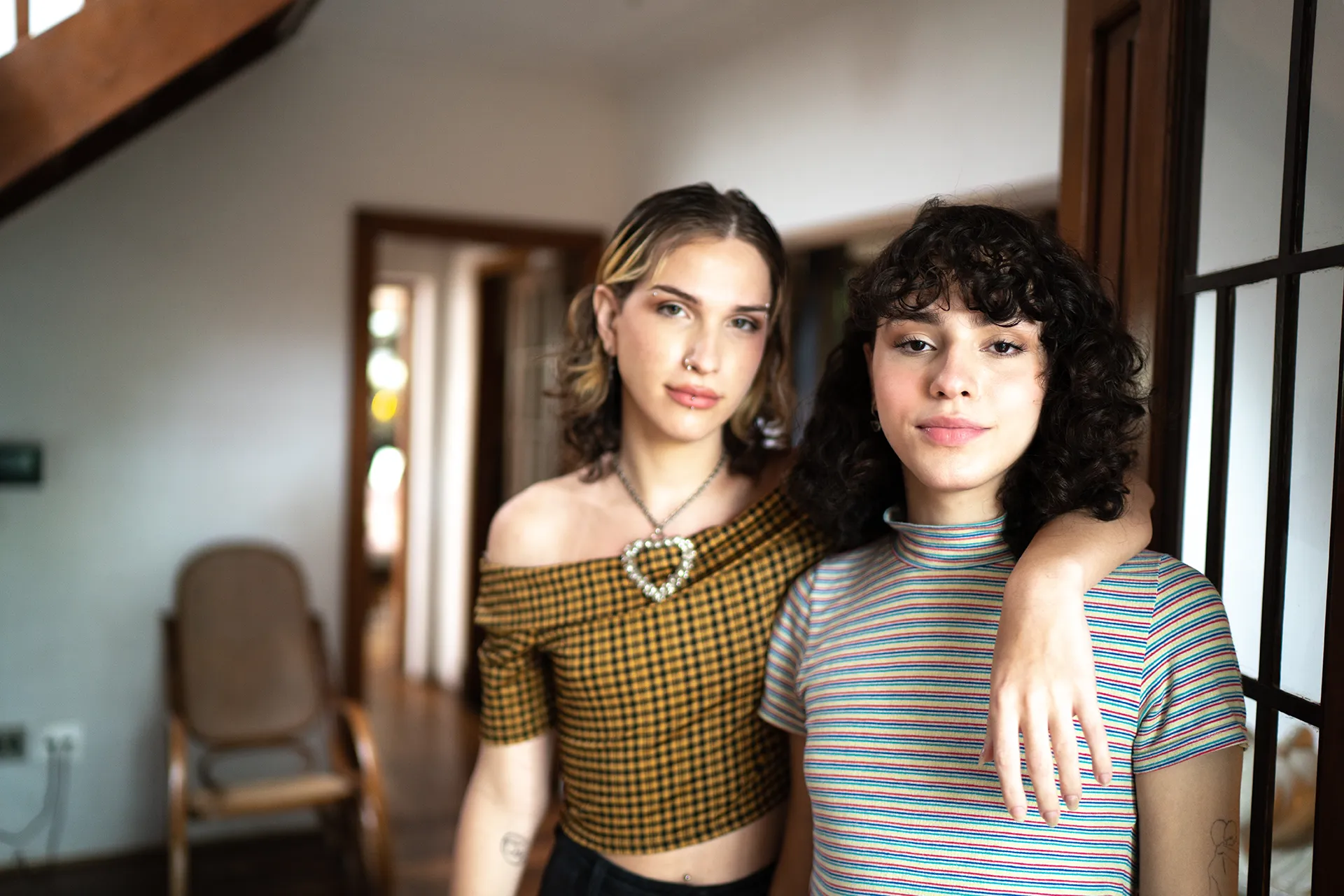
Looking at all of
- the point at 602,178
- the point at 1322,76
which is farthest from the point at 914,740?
the point at 602,178

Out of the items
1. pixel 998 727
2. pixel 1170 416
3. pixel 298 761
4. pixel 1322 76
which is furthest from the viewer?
pixel 298 761

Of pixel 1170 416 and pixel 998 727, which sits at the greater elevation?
pixel 1170 416

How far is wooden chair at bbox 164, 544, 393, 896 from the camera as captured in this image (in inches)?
131


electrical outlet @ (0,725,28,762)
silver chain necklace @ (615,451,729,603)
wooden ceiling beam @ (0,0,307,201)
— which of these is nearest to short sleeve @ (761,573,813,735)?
silver chain necklace @ (615,451,729,603)

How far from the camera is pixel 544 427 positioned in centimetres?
496

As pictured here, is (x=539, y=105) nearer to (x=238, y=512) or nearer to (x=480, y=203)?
(x=480, y=203)

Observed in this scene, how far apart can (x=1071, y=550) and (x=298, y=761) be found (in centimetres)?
358

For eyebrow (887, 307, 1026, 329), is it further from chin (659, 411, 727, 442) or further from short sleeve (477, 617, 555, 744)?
short sleeve (477, 617, 555, 744)

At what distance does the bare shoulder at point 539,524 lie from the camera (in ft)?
5.02

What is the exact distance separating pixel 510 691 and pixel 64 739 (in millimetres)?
2858

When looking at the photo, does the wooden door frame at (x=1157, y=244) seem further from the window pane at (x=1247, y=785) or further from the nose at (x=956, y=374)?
the nose at (x=956, y=374)

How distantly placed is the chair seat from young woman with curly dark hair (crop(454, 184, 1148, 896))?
1.96 m

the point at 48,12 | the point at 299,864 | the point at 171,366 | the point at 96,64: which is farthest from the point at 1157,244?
the point at 299,864

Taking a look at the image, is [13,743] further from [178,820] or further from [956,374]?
[956,374]
